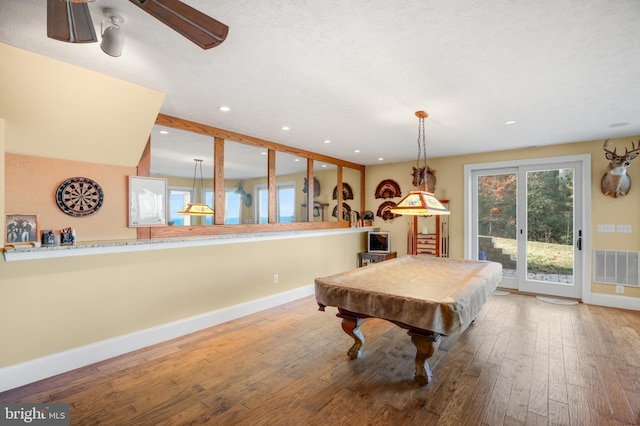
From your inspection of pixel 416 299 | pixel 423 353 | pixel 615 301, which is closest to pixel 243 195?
pixel 416 299

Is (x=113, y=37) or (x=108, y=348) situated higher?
(x=113, y=37)

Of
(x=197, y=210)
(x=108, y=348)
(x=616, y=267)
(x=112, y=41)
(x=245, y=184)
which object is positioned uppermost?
(x=112, y=41)

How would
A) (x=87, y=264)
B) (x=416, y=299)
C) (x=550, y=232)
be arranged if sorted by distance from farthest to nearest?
(x=550, y=232) < (x=87, y=264) < (x=416, y=299)

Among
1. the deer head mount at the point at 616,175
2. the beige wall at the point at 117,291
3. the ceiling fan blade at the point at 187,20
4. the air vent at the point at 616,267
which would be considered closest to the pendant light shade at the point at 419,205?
the beige wall at the point at 117,291

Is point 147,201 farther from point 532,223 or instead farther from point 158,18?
point 532,223


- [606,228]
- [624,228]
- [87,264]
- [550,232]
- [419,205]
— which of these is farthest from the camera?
[550,232]

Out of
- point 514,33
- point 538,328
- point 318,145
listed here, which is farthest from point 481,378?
point 318,145

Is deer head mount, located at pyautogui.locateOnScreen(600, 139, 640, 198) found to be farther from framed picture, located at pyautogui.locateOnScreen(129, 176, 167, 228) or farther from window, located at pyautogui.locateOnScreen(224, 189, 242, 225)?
framed picture, located at pyautogui.locateOnScreen(129, 176, 167, 228)

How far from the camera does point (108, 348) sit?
9.28ft

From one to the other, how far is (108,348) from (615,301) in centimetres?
650

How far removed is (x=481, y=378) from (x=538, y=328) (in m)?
1.67

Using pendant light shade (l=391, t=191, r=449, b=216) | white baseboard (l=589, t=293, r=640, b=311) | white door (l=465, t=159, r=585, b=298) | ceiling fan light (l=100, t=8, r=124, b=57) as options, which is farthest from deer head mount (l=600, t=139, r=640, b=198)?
ceiling fan light (l=100, t=8, r=124, b=57)

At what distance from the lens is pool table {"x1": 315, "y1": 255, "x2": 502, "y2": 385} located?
6.83ft

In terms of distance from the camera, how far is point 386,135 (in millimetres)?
4312
